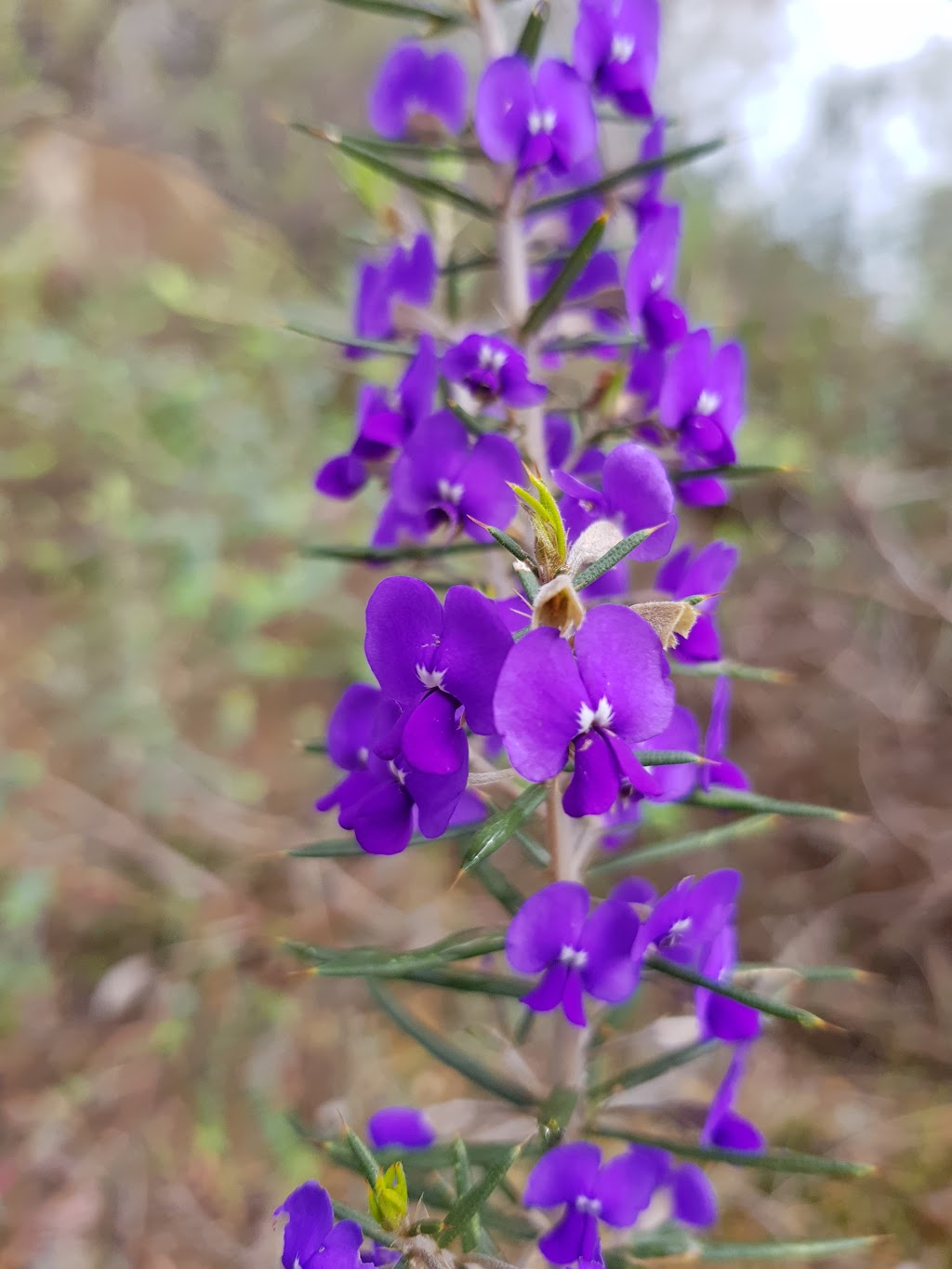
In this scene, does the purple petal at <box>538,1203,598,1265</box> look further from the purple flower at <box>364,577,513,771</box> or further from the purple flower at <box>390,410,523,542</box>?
the purple flower at <box>390,410,523,542</box>

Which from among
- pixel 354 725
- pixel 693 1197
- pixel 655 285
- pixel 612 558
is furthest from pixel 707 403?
pixel 693 1197

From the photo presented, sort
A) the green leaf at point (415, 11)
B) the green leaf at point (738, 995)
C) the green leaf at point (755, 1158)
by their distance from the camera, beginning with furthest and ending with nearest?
the green leaf at point (415, 11)
the green leaf at point (755, 1158)
the green leaf at point (738, 995)

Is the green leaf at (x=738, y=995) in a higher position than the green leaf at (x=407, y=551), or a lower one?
lower

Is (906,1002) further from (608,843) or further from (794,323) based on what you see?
(794,323)

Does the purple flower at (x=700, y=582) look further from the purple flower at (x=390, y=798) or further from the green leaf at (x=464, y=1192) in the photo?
the green leaf at (x=464, y=1192)

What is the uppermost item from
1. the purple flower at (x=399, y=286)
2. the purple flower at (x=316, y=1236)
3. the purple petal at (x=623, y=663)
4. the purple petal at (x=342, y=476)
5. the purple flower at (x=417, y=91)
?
the purple flower at (x=417, y=91)

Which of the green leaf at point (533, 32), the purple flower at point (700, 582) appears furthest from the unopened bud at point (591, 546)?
the green leaf at point (533, 32)

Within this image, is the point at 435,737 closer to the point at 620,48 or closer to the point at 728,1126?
the point at 728,1126

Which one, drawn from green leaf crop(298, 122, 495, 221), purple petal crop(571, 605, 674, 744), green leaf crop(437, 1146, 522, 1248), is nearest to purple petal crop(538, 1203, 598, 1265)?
green leaf crop(437, 1146, 522, 1248)
